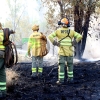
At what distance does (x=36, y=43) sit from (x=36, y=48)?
19cm

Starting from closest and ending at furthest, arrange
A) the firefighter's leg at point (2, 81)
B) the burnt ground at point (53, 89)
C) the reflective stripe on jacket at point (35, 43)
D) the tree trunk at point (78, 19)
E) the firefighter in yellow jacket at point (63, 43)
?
→ the burnt ground at point (53, 89) < the firefighter's leg at point (2, 81) < the firefighter in yellow jacket at point (63, 43) < the reflective stripe on jacket at point (35, 43) < the tree trunk at point (78, 19)

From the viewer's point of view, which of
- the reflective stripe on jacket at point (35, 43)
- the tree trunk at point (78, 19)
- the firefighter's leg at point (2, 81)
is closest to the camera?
the firefighter's leg at point (2, 81)

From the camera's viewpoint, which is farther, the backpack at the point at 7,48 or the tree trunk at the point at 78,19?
the tree trunk at the point at 78,19

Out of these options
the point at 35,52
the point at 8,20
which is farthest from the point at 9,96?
the point at 8,20

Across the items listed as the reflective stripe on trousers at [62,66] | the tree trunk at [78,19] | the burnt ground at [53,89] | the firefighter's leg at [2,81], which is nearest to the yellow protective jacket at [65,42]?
the reflective stripe on trousers at [62,66]

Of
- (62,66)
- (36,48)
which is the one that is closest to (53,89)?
(62,66)

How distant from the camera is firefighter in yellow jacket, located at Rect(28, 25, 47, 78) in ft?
34.7

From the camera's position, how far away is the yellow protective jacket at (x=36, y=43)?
416 inches

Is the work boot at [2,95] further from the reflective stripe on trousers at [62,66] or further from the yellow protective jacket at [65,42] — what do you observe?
the yellow protective jacket at [65,42]

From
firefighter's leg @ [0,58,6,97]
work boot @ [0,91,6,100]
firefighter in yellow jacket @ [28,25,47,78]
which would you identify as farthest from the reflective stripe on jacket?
work boot @ [0,91,6,100]

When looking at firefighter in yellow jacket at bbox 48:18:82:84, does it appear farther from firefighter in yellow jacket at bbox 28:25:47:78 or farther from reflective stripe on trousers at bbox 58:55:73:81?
firefighter in yellow jacket at bbox 28:25:47:78

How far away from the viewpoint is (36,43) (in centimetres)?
1067

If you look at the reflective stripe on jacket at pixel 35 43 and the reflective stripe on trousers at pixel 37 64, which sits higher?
the reflective stripe on jacket at pixel 35 43

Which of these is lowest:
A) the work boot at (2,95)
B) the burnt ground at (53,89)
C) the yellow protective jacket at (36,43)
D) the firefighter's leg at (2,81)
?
the burnt ground at (53,89)
